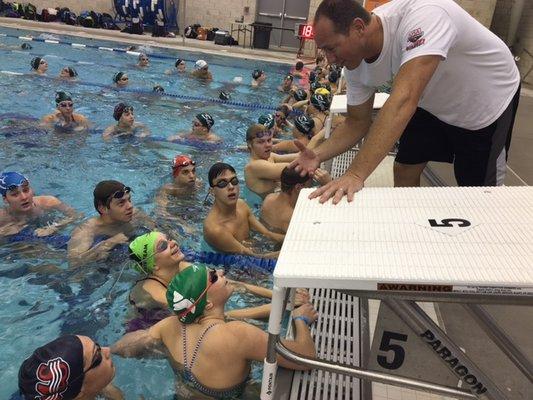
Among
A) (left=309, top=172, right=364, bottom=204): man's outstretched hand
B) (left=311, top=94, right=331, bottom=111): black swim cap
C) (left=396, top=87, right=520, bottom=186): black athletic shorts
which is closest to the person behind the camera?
(left=309, top=172, right=364, bottom=204): man's outstretched hand

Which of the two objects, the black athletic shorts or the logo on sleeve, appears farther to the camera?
the black athletic shorts

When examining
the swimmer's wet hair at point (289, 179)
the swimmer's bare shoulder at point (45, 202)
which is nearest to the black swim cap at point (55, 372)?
the swimmer's wet hair at point (289, 179)

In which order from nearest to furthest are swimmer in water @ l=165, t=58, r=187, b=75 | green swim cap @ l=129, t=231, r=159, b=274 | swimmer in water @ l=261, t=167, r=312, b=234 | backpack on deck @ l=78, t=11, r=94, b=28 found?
green swim cap @ l=129, t=231, r=159, b=274 < swimmer in water @ l=261, t=167, r=312, b=234 < swimmer in water @ l=165, t=58, r=187, b=75 < backpack on deck @ l=78, t=11, r=94, b=28

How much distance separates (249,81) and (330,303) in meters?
12.4

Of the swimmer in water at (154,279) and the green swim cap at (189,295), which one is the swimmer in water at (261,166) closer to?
the swimmer in water at (154,279)

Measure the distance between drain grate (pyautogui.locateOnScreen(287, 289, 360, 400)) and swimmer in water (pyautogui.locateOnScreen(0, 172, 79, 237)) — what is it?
3.21 m

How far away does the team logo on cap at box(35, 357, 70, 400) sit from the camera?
6.84ft

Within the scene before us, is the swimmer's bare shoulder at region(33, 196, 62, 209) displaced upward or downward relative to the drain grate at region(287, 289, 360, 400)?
downward

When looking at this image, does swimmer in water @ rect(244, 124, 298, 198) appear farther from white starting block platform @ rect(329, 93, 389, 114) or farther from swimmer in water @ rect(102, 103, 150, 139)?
swimmer in water @ rect(102, 103, 150, 139)

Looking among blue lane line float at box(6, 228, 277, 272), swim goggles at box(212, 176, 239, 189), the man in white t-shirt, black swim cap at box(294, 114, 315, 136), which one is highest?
the man in white t-shirt

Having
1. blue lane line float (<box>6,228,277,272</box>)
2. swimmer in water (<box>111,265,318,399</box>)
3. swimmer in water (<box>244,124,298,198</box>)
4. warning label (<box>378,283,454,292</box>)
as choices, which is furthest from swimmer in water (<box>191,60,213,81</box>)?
warning label (<box>378,283,454,292</box>)

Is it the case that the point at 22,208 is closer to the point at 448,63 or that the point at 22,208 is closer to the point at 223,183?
the point at 223,183

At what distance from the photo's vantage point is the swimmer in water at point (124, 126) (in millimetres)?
7633

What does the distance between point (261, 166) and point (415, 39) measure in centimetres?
364
